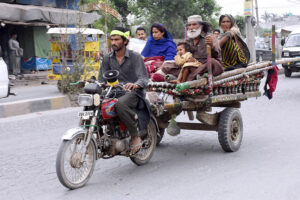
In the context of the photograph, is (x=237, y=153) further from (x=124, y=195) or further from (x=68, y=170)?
(x=68, y=170)

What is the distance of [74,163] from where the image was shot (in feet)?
13.8

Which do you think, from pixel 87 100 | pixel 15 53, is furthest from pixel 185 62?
pixel 15 53

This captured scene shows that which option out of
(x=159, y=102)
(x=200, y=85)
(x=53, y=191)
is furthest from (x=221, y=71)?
(x=53, y=191)

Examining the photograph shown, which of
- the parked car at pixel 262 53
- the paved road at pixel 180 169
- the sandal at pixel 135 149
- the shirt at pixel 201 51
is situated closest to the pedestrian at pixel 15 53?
the paved road at pixel 180 169

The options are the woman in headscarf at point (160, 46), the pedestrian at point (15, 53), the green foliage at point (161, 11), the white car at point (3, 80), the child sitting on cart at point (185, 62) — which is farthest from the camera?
the green foliage at point (161, 11)

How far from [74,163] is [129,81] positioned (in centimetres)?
129

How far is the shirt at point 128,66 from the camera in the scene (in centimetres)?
487

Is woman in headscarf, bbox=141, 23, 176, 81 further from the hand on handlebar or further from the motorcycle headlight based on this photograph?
the motorcycle headlight

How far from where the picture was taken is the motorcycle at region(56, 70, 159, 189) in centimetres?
416

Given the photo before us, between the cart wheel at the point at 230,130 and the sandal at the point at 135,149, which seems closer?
the sandal at the point at 135,149

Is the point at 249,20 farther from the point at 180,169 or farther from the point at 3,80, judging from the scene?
the point at 180,169

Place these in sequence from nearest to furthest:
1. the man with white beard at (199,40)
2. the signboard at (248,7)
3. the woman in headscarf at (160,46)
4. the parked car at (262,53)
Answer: the man with white beard at (199,40), the woman in headscarf at (160,46), the signboard at (248,7), the parked car at (262,53)

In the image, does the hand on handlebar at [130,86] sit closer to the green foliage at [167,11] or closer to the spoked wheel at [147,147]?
the spoked wheel at [147,147]

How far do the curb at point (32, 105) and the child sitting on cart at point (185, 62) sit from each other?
5.65 metres
